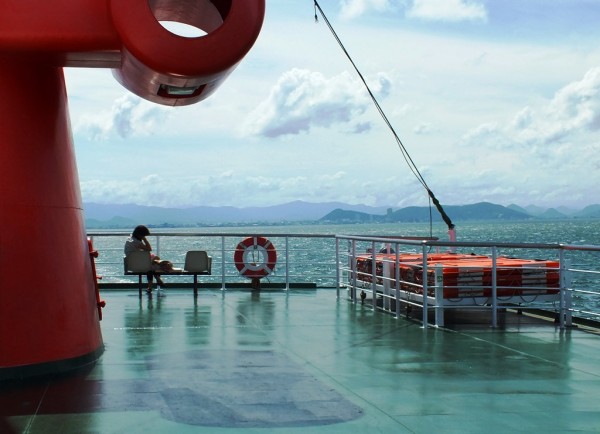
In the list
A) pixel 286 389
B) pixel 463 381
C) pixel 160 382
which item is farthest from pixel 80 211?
pixel 463 381

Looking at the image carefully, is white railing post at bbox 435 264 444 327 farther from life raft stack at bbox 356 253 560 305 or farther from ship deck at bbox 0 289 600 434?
ship deck at bbox 0 289 600 434

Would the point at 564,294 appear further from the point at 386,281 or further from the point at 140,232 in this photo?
the point at 140,232

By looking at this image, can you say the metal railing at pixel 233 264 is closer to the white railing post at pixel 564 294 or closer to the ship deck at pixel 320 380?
the ship deck at pixel 320 380

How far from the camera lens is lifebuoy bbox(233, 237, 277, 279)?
1388 cm

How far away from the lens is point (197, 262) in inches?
508

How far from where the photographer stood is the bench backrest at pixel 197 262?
12844mm

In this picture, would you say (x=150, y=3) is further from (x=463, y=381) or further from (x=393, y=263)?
(x=393, y=263)

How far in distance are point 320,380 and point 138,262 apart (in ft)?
21.8

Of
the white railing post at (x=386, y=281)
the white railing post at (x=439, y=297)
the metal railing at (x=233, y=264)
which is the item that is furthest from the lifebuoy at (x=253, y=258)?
the white railing post at (x=439, y=297)

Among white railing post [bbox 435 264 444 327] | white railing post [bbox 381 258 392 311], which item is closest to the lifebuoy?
white railing post [bbox 381 258 392 311]

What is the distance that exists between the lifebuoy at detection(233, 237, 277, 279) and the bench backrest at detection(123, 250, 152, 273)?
1.62 m

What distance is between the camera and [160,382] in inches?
251

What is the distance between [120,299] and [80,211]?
5369 mm

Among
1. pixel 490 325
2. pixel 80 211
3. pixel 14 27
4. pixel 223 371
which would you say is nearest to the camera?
pixel 14 27
